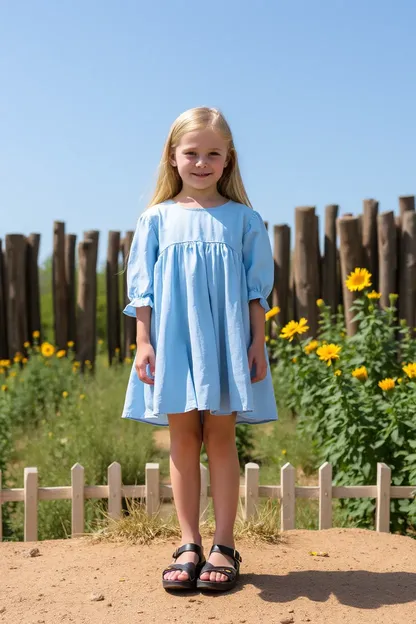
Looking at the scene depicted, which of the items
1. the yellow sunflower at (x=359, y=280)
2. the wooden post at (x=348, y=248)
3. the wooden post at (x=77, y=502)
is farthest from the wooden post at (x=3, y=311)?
the yellow sunflower at (x=359, y=280)

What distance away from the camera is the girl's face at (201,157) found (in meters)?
3.04

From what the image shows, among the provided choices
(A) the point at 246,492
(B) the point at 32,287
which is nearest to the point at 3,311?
(B) the point at 32,287

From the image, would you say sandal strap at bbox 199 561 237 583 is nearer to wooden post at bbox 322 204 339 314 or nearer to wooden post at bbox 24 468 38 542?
wooden post at bbox 24 468 38 542

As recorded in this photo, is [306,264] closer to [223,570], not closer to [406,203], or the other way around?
[406,203]

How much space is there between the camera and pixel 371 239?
7.79 m

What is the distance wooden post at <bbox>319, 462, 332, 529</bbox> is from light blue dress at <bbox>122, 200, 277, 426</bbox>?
95 cm

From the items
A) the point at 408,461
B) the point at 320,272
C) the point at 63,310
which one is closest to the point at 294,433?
the point at 408,461

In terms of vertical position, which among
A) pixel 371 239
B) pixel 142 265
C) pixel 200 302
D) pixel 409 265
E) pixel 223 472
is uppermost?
pixel 371 239

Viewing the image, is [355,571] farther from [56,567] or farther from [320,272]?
[320,272]

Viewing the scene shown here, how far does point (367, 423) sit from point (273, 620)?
1.50 m

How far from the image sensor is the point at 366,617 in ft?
9.33

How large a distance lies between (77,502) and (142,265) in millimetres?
1493

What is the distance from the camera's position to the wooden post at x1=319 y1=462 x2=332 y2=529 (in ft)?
13.0

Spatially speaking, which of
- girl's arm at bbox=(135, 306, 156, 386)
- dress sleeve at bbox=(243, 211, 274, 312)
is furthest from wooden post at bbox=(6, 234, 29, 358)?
dress sleeve at bbox=(243, 211, 274, 312)
